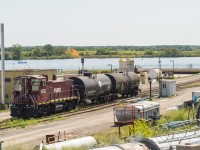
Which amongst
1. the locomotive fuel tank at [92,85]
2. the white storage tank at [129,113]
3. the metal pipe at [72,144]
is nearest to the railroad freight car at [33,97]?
the locomotive fuel tank at [92,85]

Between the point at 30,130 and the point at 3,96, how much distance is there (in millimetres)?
14461

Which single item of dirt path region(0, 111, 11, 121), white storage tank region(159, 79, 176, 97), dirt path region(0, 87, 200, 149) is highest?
white storage tank region(159, 79, 176, 97)

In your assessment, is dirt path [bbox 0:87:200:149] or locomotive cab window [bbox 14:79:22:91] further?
locomotive cab window [bbox 14:79:22:91]

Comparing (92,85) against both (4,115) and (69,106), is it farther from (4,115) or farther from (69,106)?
(4,115)

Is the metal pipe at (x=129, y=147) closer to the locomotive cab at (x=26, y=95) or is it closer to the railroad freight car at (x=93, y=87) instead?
the locomotive cab at (x=26, y=95)

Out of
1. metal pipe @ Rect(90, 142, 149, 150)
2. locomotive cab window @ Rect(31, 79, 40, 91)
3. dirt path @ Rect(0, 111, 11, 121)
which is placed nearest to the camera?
metal pipe @ Rect(90, 142, 149, 150)

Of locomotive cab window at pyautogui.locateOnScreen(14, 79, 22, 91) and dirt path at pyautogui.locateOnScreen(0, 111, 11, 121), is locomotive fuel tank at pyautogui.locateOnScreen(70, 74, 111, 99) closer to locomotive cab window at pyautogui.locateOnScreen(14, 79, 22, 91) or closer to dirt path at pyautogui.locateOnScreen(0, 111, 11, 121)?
dirt path at pyautogui.locateOnScreen(0, 111, 11, 121)

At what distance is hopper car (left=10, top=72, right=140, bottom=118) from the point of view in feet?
119

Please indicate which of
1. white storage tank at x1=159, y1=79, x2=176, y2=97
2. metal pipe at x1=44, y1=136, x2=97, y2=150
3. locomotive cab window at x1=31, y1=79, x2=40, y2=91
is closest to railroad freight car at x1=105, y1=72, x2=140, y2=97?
white storage tank at x1=159, y1=79, x2=176, y2=97

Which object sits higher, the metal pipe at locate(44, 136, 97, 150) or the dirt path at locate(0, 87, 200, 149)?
the metal pipe at locate(44, 136, 97, 150)

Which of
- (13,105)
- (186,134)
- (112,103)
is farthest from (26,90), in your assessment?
(186,134)

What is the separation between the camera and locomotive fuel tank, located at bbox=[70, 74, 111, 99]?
42344 millimetres

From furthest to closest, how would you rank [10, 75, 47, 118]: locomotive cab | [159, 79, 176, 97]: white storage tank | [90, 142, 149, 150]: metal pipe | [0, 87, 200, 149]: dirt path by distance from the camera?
[159, 79, 176, 97]: white storage tank, [10, 75, 47, 118]: locomotive cab, [0, 87, 200, 149]: dirt path, [90, 142, 149, 150]: metal pipe
